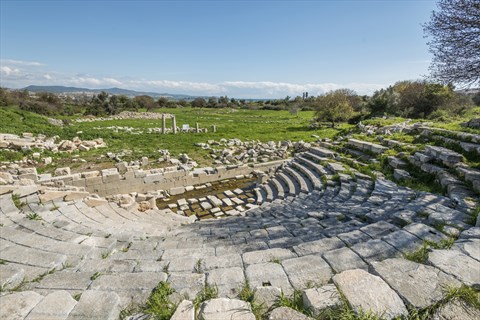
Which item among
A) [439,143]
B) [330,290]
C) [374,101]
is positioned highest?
[374,101]

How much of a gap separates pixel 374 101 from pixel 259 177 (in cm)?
2418

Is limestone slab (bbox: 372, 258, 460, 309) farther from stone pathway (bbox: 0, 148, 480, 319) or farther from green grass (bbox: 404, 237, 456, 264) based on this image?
green grass (bbox: 404, 237, 456, 264)

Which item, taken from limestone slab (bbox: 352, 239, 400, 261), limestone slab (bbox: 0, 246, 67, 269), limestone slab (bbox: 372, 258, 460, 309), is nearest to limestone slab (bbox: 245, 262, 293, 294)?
limestone slab (bbox: 372, 258, 460, 309)

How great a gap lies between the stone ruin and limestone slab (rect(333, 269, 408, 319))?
0.01 m

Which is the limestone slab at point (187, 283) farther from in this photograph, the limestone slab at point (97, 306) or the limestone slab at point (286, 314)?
the limestone slab at point (286, 314)

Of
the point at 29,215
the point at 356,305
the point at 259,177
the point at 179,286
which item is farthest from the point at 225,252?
the point at 259,177

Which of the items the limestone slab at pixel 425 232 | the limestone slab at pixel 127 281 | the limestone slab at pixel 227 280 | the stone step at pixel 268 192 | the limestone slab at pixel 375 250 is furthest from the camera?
the stone step at pixel 268 192

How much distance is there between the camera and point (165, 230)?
20.8 ft

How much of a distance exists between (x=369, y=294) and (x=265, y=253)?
5.09 feet

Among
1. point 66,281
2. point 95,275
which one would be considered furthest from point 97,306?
point 66,281

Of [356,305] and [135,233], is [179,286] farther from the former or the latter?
[135,233]

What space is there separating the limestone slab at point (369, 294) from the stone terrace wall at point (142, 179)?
9.66 m

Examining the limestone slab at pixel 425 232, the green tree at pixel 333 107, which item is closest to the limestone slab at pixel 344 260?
the limestone slab at pixel 425 232

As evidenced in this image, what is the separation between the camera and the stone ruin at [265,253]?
2330 mm
